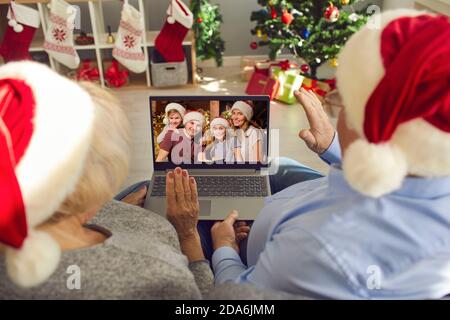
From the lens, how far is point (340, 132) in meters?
0.80

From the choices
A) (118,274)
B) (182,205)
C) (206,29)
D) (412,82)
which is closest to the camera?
(412,82)

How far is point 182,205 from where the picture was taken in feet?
3.75

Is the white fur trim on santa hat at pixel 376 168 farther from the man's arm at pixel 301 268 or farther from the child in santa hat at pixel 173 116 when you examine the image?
the child in santa hat at pixel 173 116

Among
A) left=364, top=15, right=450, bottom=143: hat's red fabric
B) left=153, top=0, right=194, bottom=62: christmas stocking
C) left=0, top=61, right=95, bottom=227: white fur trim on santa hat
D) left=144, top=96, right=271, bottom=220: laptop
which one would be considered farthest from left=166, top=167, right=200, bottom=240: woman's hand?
left=153, top=0, right=194, bottom=62: christmas stocking

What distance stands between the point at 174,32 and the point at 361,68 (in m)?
2.57

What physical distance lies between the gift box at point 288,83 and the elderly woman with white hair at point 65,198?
7.57 ft

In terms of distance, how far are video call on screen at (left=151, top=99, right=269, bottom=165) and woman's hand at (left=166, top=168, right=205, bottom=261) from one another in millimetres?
238

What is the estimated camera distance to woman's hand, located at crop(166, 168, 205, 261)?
114cm

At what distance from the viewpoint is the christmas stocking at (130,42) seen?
9.81 feet

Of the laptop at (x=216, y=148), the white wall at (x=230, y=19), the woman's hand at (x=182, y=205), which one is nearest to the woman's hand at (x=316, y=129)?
the laptop at (x=216, y=148)

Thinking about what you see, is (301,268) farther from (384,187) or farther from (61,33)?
(61,33)

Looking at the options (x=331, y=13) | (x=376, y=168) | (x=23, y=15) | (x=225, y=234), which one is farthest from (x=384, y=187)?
(x=23, y=15)

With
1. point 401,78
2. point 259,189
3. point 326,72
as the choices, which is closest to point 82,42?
point 326,72
